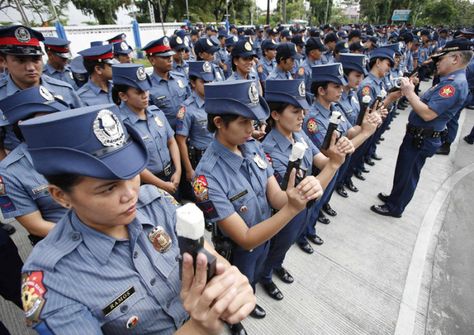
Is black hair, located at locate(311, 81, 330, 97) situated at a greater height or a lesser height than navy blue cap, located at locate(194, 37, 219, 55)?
lesser

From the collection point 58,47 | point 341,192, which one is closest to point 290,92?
point 341,192

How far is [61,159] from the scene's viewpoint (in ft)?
3.26

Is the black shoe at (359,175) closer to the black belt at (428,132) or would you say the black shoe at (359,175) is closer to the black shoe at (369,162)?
the black shoe at (369,162)

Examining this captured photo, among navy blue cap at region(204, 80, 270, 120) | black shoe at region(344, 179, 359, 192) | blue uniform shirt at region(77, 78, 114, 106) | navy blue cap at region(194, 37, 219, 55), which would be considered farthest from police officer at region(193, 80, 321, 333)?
navy blue cap at region(194, 37, 219, 55)

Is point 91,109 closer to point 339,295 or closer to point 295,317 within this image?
point 295,317

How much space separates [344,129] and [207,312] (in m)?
3.30

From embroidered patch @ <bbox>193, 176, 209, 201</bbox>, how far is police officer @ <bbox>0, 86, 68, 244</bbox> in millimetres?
1181

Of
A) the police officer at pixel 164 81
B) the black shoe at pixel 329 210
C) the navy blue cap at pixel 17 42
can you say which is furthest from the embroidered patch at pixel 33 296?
the black shoe at pixel 329 210

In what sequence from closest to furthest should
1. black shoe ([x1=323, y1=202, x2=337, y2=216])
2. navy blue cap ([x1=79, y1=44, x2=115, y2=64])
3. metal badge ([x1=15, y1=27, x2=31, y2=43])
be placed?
metal badge ([x1=15, y1=27, x2=31, y2=43]), navy blue cap ([x1=79, y1=44, x2=115, y2=64]), black shoe ([x1=323, y1=202, x2=337, y2=216])

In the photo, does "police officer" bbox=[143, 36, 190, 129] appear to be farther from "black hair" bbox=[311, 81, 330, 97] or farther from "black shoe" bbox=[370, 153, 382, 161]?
"black shoe" bbox=[370, 153, 382, 161]

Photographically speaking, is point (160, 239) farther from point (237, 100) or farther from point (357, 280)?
point (357, 280)

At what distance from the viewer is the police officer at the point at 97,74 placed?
12.1 feet

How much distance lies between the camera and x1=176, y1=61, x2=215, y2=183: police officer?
3676mm

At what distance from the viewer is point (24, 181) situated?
77.3 inches
